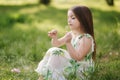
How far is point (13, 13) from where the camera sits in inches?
444

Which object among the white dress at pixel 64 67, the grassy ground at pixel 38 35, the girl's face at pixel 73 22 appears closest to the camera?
the white dress at pixel 64 67

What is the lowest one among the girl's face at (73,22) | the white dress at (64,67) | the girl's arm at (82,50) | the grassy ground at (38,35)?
the grassy ground at (38,35)

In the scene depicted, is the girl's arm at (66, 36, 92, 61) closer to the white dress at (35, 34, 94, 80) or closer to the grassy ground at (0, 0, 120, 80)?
the white dress at (35, 34, 94, 80)

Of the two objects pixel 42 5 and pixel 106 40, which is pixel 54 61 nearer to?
pixel 106 40

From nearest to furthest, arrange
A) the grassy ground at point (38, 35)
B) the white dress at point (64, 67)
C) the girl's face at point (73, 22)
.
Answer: the white dress at point (64, 67)
the girl's face at point (73, 22)
the grassy ground at point (38, 35)

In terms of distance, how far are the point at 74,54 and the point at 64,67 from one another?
185mm

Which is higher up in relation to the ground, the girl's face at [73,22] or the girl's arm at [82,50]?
the girl's face at [73,22]

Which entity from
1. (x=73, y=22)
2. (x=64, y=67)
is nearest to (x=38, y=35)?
(x=73, y=22)

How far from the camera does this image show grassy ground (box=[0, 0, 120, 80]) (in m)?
5.68

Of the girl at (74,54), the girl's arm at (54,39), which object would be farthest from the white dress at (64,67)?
the girl's arm at (54,39)

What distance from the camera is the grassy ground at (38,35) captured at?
5.68 metres

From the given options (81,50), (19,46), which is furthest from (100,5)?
(81,50)

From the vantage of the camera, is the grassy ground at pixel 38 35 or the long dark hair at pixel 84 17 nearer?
the long dark hair at pixel 84 17

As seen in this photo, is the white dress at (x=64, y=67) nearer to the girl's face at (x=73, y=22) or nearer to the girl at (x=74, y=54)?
the girl at (x=74, y=54)
